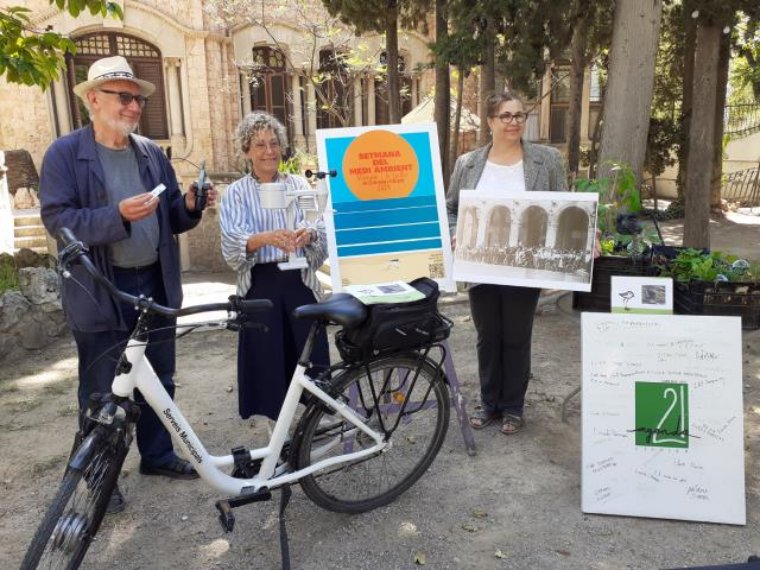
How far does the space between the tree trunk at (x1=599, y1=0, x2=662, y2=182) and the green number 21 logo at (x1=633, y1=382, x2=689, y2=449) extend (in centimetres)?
246

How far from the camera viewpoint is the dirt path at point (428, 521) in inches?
100

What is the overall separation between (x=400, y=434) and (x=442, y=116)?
5.96m

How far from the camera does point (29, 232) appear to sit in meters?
9.97

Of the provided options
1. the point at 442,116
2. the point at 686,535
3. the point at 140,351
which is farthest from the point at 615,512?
the point at 442,116

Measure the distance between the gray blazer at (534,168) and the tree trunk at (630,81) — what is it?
1.74m

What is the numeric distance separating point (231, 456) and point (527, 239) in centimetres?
171

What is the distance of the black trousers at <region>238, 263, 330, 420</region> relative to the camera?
9.74 ft

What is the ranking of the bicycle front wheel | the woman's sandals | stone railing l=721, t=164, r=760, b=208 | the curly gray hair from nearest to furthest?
the bicycle front wheel, the curly gray hair, the woman's sandals, stone railing l=721, t=164, r=760, b=208

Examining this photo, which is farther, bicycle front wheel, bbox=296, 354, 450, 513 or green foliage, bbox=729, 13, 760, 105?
green foliage, bbox=729, 13, 760, 105

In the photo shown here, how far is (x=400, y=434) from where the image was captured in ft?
10.8

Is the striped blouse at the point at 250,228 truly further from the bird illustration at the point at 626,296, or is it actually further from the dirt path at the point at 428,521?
the bird illustration at the point at 626,296

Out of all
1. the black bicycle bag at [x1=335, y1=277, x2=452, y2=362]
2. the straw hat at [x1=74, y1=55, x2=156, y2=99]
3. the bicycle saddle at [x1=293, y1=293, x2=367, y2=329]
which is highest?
the straw hat at [x1=74, y1=55, x2=156, y2=99]

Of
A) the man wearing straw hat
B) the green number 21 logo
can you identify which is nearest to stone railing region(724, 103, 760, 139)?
the green number 21 logo

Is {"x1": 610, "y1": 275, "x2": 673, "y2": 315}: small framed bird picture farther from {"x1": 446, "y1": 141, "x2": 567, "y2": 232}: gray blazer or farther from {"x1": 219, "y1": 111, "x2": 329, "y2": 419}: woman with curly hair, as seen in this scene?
{"x1": 219, "y1": 111, "x2": 329, "y2": 419}: woman with curly hair
